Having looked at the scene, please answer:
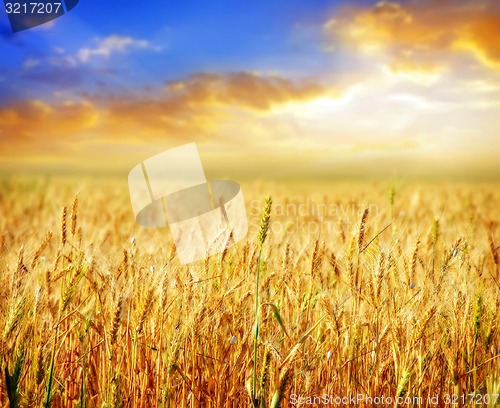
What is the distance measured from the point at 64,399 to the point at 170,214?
12.0 ft

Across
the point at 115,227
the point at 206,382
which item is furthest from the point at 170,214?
the point at 206,382

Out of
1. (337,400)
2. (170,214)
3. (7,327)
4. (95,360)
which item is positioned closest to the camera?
(7,327)

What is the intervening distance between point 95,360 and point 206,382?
591 millimetres

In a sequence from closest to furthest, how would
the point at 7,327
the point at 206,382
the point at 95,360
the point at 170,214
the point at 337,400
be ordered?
1. the point at 7,327
2. the point at 337,400
3. the point at 206,382
4. the point at 95,360
5. the point at 170,214

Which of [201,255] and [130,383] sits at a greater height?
Answer: [201,255]

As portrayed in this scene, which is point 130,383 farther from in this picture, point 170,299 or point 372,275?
point 372,275

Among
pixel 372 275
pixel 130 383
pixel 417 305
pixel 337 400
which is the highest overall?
pixel 372 275

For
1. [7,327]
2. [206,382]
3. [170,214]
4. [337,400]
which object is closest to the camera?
[7,327]

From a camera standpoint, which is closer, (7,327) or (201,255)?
(7,327)

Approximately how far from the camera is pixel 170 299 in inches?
80.0

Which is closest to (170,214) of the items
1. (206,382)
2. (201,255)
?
(201,255)

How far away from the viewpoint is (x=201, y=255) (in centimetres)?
235

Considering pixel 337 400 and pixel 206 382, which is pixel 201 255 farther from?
pixel 337 400

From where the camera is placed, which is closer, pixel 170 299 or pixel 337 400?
pixel 337 400
